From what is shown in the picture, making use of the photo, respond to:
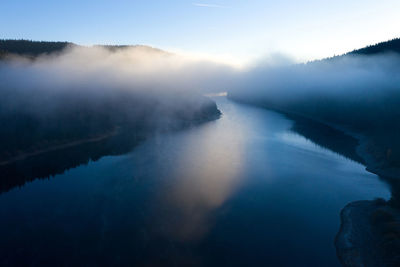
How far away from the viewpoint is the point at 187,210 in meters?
22.2

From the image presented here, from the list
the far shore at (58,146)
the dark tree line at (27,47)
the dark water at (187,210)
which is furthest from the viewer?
the dark tree line at (27,47)

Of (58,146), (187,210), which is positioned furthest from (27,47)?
(187,210)

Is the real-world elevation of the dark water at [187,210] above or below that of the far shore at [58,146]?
below

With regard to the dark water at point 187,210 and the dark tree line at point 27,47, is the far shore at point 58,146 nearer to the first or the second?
the dark water at point 187,210

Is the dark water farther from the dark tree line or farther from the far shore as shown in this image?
the dark tree line

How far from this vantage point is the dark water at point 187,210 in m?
16.9

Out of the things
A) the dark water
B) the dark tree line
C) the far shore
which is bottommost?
the dark water

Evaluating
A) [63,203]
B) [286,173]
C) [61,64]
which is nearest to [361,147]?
[286,173]

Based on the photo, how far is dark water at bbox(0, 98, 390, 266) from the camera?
16859mm

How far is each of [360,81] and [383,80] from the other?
826cm

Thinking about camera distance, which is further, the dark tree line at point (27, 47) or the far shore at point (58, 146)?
the dark tree line at point (27, 47)

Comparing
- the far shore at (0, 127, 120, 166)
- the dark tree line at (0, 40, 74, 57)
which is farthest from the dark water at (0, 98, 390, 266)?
the dark tree line at (0, 40, 74, 57)

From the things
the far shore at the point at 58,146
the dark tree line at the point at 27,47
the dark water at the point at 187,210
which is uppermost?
the dark tree line at the point at 27,47

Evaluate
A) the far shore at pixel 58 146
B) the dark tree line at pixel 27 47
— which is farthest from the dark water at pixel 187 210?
the dark tree line at pixel 27 47
